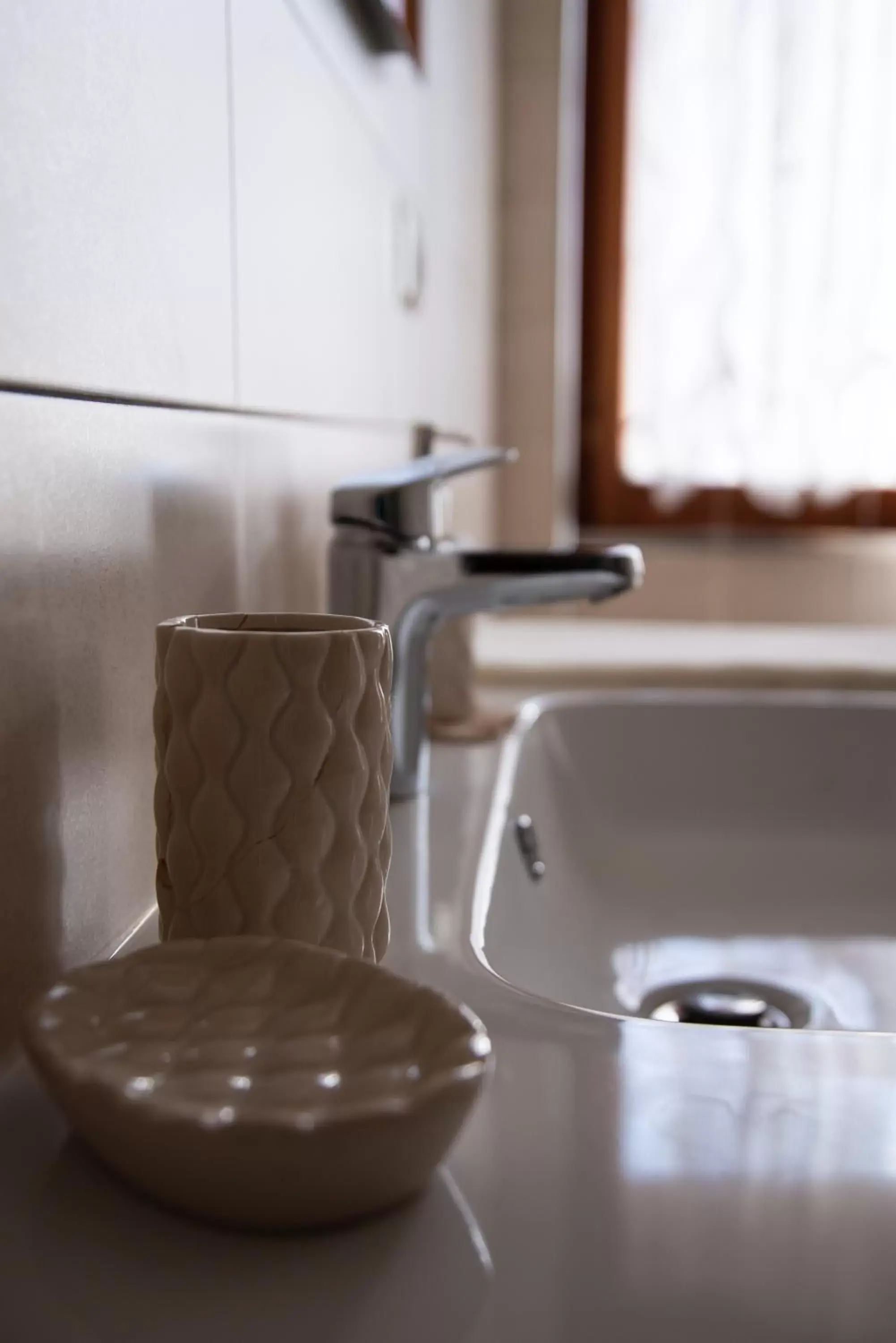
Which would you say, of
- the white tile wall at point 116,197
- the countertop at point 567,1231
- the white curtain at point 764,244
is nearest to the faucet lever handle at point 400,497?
the white tile wall at point 116,197

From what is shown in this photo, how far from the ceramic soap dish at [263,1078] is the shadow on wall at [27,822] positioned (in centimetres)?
5

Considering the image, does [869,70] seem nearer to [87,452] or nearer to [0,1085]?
[87,452]

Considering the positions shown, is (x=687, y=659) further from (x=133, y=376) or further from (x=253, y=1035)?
(x=253, y=1035)

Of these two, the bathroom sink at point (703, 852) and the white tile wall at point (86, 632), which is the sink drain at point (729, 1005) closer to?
the bathroom sink at point (703, 852)

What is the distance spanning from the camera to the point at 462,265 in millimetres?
1682

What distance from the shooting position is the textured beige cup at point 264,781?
0.36 meters

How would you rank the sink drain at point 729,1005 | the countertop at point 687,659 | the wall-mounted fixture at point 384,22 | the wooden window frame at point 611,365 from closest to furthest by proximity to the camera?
the sink drain at point 729,1005 < the wall-mounted fixture at point 384,22 < the countertop at point 687,659 < the wooden window frame at point 611,365

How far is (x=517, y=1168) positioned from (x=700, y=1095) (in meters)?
0.06

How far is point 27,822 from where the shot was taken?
0.37 meters

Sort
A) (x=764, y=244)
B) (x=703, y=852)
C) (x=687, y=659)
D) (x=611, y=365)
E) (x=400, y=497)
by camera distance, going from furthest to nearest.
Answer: (x=611, y=365), (x=764, y=244), (x=687, y=659), (x=703, y=852), (x=400, y=497)

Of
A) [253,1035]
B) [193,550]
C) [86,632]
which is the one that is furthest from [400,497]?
[253,1035]

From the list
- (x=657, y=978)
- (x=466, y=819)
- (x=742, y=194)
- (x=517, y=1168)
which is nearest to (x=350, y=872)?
(x=517, y=1168)

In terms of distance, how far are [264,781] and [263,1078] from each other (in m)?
0.10

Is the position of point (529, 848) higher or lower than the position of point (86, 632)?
lower
